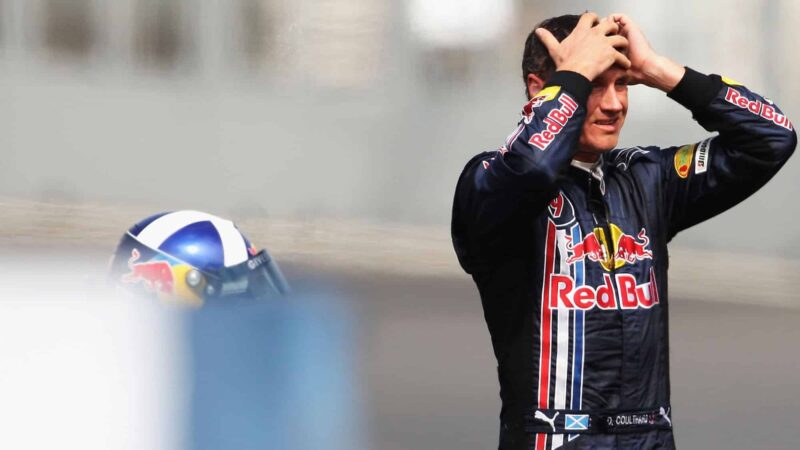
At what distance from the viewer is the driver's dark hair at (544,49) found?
3.22m

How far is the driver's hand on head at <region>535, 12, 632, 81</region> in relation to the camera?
304cm

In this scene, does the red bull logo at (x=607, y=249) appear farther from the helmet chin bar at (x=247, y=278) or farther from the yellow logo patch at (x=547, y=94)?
the helmet chin bar at (x=247, y=278)

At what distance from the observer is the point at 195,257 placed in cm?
330

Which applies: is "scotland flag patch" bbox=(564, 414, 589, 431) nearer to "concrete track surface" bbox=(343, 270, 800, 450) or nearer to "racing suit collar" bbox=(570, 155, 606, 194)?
"racing suit collar" bbox=(570, 155, 606, 194)

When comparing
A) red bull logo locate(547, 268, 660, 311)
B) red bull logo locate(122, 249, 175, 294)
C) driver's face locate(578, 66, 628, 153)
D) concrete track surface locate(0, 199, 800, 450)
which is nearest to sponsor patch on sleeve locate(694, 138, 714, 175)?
driver's face locate(578, 66, 628, 153)

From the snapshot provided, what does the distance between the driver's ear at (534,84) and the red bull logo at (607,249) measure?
1.19 feet

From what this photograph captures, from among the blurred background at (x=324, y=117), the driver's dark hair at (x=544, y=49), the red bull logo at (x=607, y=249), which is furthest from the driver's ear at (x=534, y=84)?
the blurred background at (x=324, y=117)

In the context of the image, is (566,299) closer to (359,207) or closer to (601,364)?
(601,364)

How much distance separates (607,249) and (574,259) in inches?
3.0

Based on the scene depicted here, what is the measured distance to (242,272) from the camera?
3209 mm

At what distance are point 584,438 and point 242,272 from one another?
0.80 metres

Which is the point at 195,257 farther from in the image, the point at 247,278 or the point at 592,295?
the point at 592,295

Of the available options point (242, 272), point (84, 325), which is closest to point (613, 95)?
point (242, 272)

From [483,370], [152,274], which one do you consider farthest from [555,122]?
[483,370]
